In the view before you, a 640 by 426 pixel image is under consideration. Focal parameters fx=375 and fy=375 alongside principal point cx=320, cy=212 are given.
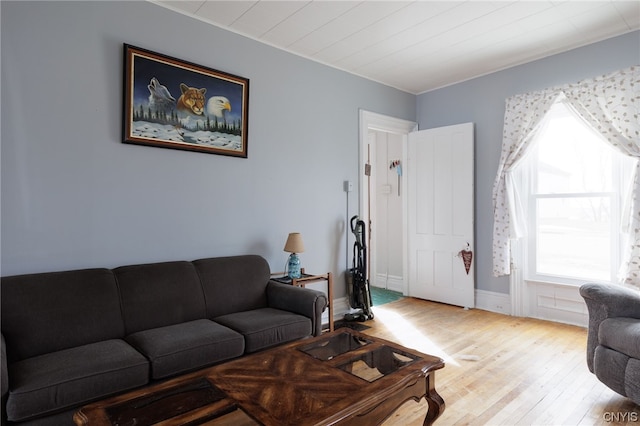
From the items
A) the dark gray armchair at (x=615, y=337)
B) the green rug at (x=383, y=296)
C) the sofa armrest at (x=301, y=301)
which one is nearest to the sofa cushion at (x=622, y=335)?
the dark gray armchair at (x=615, y=337)

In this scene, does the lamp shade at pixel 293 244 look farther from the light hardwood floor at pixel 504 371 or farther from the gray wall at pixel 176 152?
the light hardwood floor at pixel 504 371

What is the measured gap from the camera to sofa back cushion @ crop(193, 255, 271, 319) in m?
2.79

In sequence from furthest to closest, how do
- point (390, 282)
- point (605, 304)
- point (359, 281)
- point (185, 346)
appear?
point (390, 282), point (359, 281), point (605, 304), point (185, 346)

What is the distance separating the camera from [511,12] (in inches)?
117

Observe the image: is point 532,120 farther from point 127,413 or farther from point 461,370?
point 127,413

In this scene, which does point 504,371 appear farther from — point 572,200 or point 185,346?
point 185,346

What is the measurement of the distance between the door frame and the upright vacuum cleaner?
0.23 m

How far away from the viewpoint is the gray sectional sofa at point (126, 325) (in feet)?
5.64

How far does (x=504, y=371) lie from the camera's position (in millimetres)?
2699

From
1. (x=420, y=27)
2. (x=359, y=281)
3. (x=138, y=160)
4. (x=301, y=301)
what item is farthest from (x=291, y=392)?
(x=420, y=27)

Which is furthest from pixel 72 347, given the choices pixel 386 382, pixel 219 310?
pixel 386 382

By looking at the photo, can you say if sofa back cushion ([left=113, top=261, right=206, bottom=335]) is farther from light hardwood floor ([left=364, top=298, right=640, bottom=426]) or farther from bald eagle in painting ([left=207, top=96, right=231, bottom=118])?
light hardwood floor ([left=364, top=298, right=640, bottom=426])

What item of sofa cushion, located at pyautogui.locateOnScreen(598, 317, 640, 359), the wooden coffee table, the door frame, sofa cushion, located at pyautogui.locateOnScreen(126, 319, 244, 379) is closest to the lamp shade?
sofa cushion, located at pyautogui.locateOnScreen(126, 319, 244, 379)

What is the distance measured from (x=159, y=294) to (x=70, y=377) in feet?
2.78
